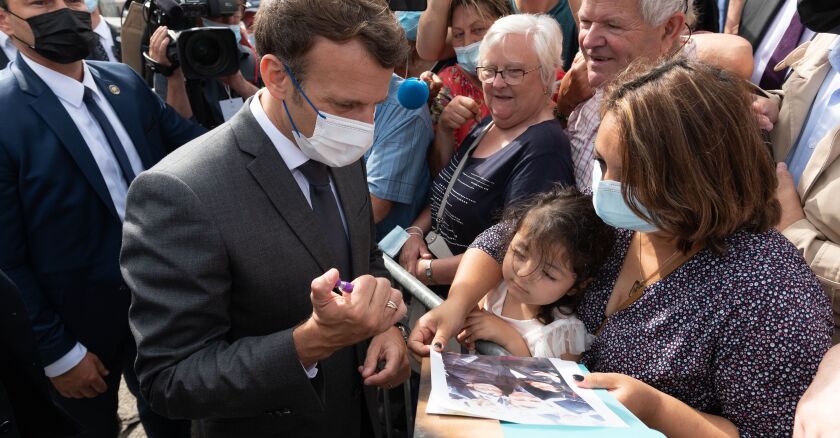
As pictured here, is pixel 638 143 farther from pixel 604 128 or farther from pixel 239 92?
pixel 239 92

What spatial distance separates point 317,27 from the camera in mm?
1640

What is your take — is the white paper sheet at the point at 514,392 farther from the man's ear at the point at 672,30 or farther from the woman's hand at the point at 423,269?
the man's ear at the point at 672,30

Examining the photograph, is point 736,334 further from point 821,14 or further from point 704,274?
point 821,14

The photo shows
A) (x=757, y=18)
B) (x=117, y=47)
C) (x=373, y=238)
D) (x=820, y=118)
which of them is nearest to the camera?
(x=820, y=118)

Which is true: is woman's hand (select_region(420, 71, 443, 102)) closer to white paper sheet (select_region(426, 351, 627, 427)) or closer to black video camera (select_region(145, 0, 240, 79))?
black video camera (select_region(145, 0, 240, 79))

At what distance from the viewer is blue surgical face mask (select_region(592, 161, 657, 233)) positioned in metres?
1.66

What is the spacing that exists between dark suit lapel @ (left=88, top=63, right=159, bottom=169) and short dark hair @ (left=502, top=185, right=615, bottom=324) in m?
1.78

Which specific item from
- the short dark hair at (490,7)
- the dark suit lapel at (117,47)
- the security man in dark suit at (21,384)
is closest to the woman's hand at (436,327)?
the security man in dark suit at (21,384)

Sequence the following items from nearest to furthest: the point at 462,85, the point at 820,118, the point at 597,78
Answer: the point at 820,118
the point at 597,78
the point at 462,85

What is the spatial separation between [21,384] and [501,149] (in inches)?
74.5

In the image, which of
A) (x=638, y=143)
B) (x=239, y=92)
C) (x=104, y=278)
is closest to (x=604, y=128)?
(x=638, y=143)

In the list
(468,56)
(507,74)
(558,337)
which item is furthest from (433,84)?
(558,337)

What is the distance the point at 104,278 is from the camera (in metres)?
2.57

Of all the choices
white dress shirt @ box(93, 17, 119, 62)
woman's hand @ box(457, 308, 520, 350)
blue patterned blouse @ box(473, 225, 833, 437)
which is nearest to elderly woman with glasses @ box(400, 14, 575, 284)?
woman's hand @ box(457, 308, 520, 350)
